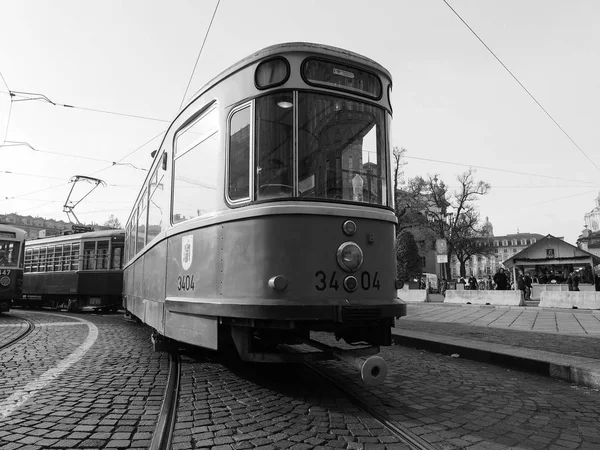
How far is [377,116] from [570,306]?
14.8m

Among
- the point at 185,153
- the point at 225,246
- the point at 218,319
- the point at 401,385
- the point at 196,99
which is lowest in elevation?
the point at 401,385

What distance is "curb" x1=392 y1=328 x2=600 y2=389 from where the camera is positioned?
16.6 feet

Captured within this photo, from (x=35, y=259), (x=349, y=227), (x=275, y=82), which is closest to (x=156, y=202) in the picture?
(x=275, y=82)

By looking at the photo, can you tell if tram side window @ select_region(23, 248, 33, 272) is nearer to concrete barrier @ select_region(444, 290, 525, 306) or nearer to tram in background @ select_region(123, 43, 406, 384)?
tram in background @ select_region(123, 43, 406, 384)

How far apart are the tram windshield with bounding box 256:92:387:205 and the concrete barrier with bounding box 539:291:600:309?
14433mm

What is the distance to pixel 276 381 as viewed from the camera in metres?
4.70

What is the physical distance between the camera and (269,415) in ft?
11.7

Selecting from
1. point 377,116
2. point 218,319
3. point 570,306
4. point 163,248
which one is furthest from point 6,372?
point 570,306

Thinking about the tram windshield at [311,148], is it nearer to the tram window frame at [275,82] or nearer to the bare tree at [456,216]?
the tram window frame at [275,82]

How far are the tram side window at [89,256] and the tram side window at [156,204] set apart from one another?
10.0m

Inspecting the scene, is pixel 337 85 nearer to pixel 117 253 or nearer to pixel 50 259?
pixel 117 253

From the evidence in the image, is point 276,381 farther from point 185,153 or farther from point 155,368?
point 185,153

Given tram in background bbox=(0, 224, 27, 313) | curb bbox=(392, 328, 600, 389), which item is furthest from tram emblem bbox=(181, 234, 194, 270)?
tram in background bbox=(0, 224, 27, 313)

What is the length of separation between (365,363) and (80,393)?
2658mm
